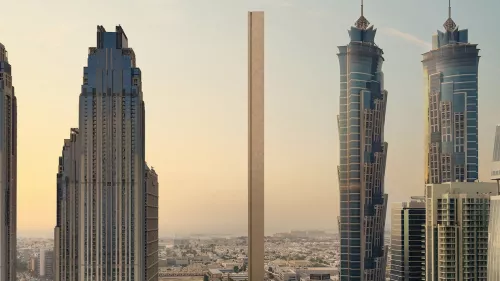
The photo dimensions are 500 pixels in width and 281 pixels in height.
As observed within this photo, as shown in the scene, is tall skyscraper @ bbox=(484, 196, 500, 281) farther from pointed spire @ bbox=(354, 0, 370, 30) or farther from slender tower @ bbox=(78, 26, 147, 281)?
slender tower @ bbox=(78, 26, 147, 281)

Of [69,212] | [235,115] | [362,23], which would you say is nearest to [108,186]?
[69,212]

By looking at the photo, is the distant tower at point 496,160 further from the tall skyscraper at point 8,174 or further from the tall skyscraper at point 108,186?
the tall skyscraper at point 108,186

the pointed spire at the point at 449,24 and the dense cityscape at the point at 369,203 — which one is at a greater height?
the pointed spire at the point at 449,24

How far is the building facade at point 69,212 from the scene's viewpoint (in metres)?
6.78

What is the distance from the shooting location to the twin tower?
4.63 meters

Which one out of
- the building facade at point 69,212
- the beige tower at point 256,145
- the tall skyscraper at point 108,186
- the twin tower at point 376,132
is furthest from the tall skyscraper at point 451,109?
the building facade at point 69,212

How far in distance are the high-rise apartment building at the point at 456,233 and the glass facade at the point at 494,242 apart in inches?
14.5

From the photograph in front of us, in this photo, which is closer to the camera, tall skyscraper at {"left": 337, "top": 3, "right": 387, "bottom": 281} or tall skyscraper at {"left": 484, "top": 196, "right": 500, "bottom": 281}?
tall skyscraper at {"left": 484, "top": 196, "right": 500, "bottom": 281}

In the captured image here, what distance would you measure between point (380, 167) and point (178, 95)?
1980 millimetres

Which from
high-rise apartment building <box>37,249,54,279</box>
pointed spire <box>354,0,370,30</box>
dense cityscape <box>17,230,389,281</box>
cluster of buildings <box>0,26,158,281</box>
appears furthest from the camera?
cluster of buildings <box>0,26,158,281</box>

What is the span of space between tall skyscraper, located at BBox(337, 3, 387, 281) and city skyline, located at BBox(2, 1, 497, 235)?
769 mm

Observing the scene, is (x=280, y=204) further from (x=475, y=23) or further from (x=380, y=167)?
(x=380, y=167)

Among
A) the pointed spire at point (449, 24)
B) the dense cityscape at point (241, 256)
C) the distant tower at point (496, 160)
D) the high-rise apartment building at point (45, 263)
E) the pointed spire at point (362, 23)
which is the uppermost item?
the pointed spire at point (362, 23)

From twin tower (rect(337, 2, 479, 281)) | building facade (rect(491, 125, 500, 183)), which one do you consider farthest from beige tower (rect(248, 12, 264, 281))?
twin tower (rect(337, 2, 479, 281))
